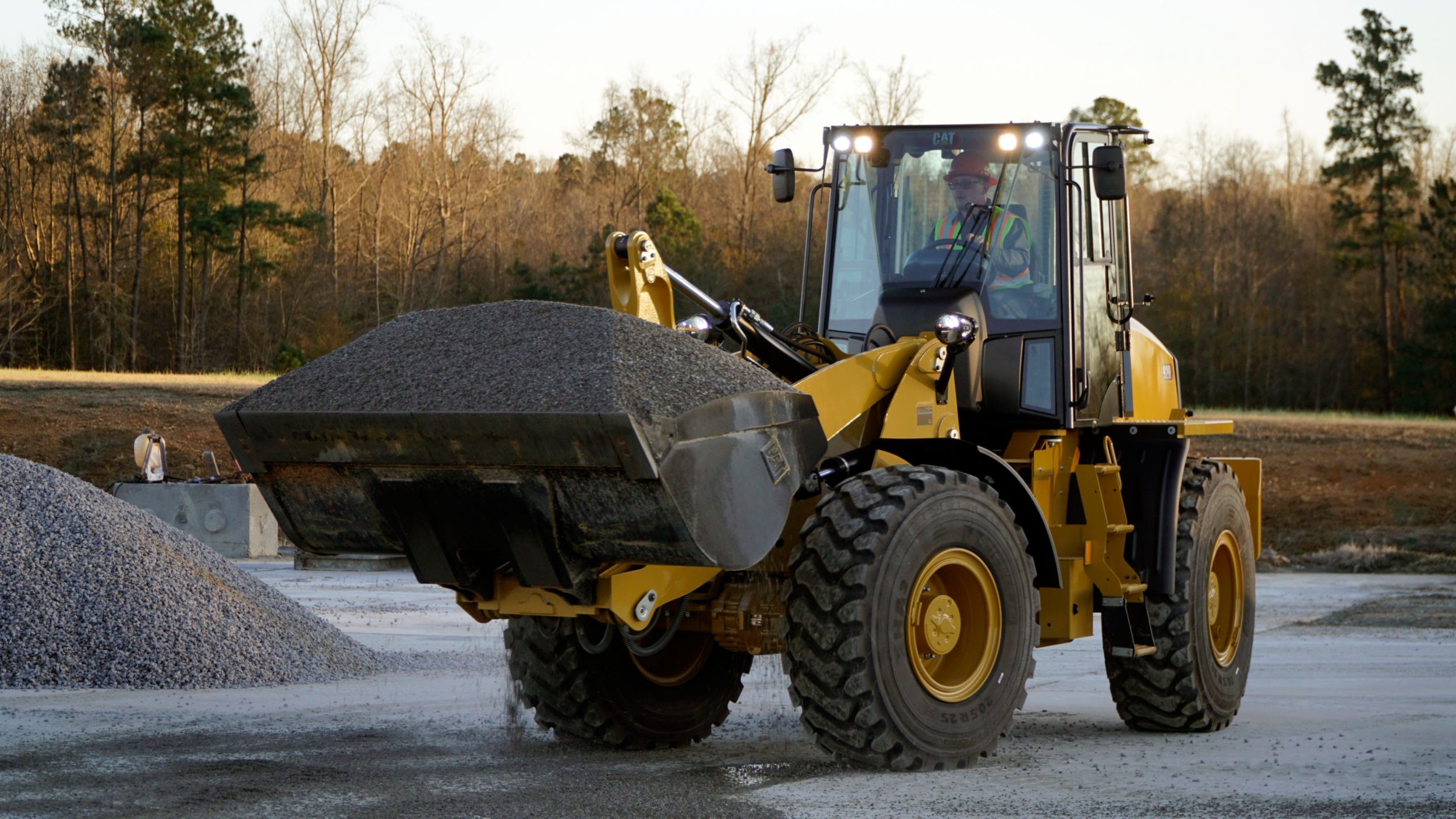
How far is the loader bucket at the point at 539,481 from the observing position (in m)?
5.38

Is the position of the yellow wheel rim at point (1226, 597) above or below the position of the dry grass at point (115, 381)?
below

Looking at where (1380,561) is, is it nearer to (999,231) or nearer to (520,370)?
(999,231)

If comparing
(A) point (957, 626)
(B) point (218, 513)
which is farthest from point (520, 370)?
(B) point (218, 513)

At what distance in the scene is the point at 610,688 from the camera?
711 cm

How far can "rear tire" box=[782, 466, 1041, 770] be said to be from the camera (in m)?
5.89

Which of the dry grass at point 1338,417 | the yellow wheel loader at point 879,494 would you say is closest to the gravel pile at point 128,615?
the yellow wheel loader at point 879,494

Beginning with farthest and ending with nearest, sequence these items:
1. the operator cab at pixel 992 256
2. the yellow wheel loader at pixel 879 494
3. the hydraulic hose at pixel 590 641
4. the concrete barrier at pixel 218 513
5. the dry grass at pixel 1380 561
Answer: the dry grass at pixel 1380 561 < the concrete barrier at pixel 218 513 < the operator cab at pixel 992 256 < the hydraulic hose at pixel 590 641 < the yellow wheel loader at pixel 879 494

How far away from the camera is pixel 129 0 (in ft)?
163

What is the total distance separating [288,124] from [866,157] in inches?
1984

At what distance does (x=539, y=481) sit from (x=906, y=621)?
1.54 m

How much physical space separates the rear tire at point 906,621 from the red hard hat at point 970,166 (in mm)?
1838

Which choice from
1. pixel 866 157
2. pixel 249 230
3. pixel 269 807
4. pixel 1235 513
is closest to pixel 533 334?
pixel 269 807

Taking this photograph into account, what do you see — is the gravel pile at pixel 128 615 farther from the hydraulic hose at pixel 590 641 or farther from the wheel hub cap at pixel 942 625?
the wheel hub cap at pixel 942 625

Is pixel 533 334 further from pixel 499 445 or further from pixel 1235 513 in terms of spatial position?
pixel 1235 513
